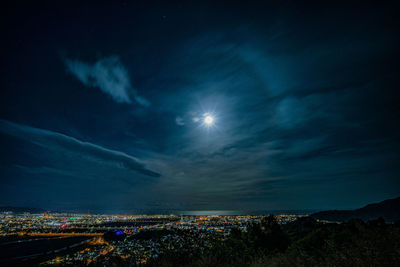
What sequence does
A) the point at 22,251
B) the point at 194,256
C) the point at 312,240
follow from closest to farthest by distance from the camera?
the point at 194,256 < the point at 312,240 < the point at 22,251

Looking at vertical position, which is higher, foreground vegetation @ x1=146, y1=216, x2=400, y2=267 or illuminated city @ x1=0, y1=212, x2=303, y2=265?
foreground vegetation @ x1=146, y1=216, x2=400, y2=267

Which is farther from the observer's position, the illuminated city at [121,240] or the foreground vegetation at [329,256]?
the illuminated city at [121,240]

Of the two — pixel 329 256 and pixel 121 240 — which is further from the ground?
pixel 329 256

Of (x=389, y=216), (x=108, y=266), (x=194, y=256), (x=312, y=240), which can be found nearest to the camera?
(x=108, y=266)

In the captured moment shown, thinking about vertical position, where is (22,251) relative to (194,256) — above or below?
below

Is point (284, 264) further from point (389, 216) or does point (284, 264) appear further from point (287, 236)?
point (389, 216)

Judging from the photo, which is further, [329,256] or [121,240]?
[121,240]

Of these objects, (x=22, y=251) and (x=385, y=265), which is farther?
(x=22, y=251)

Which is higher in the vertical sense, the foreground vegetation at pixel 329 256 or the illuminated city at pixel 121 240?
the foreground vegetation at pixel 329 256

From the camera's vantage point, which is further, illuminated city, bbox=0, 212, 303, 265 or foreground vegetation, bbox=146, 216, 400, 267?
illuminated city, bbox=0, 212, 303, 265

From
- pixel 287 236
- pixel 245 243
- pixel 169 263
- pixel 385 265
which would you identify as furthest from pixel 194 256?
pixel 287 236
